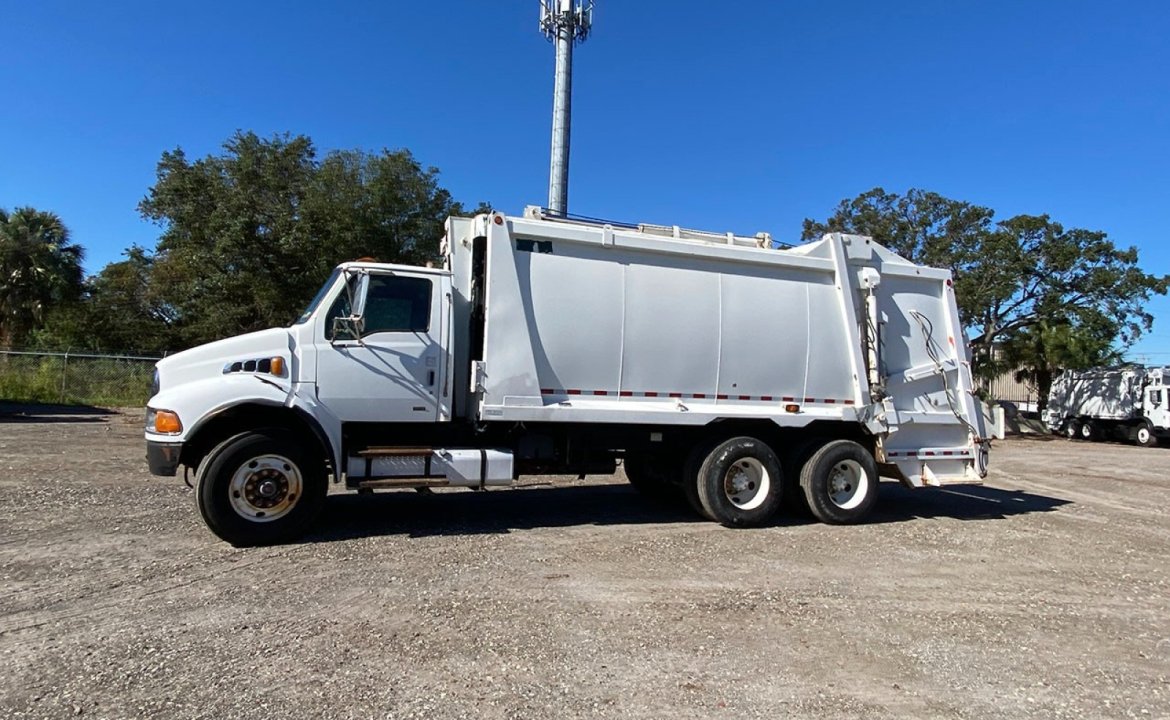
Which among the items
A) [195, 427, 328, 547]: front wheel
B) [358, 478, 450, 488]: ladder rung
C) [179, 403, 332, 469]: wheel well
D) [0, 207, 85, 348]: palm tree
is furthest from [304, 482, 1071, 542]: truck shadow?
[0, 207, 85, 348]: palm tree

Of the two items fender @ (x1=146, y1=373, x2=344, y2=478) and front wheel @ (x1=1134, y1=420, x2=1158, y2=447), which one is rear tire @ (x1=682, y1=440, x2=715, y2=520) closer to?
fender @ (x1=146, y1=373, x2=344, y2=478)

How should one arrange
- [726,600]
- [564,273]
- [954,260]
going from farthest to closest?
[954,260] → [564,273] → [726,600]

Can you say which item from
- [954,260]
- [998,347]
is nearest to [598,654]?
[954,260]

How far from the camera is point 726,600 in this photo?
5.47 metres

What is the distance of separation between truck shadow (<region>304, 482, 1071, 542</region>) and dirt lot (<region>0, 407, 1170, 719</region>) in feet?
0.25

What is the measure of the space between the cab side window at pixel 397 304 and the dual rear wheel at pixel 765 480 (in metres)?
3.31

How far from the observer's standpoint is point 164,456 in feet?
21.3

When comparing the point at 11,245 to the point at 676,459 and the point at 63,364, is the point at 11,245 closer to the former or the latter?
the point at 63,364

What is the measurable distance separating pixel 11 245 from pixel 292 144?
12939 mm

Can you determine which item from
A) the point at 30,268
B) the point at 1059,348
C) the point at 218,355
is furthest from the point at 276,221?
the point at 1059,348

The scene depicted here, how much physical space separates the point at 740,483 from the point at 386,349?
13.4ft

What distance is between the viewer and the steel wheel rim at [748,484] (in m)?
8.16

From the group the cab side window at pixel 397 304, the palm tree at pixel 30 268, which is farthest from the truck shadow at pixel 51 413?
the cab side window at pixel 397 304

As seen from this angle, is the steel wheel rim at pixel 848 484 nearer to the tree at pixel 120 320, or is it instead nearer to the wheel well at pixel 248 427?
the wheel well at pixel 248 427
